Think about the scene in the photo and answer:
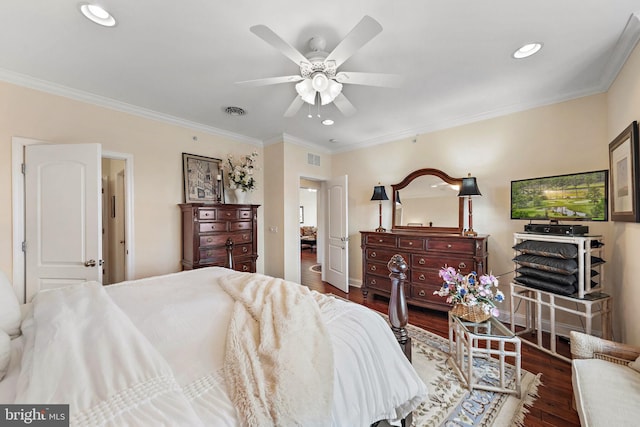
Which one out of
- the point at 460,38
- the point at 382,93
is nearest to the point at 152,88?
the point at 382,93

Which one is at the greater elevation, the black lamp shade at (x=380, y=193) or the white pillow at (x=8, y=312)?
the black lamp shade at (x=380, y=193)

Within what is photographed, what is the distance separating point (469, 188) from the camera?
10.3ft

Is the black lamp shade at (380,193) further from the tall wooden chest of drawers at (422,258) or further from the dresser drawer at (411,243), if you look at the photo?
the dresser drawer at (411,243)


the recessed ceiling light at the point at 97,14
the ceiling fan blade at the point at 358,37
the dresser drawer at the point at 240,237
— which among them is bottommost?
the dresser drawer at the point at 240,237

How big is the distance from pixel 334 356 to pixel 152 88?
9.87ft

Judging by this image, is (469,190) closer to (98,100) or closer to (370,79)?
(370,79)

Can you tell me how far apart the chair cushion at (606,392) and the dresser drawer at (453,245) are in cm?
155

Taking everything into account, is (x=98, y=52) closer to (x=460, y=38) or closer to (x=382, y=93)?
(x=382, y=93)

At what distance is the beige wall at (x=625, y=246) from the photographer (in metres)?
1.86

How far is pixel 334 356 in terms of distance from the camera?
42.2 inches

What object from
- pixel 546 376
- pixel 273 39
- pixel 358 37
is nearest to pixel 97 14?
pixel 273 39

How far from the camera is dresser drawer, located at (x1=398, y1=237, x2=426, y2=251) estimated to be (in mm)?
3330

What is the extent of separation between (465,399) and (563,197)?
2.35m

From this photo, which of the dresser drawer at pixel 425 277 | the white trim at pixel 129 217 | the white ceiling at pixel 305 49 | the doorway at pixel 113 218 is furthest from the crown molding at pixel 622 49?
the doorway at pixel 113 218
